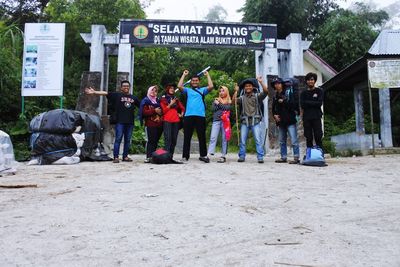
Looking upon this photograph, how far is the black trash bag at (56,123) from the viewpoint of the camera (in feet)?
→ 22.5

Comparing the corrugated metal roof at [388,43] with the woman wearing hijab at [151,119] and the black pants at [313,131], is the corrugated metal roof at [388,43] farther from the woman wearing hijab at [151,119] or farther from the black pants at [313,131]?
the woman wearing hijab at [151,119]

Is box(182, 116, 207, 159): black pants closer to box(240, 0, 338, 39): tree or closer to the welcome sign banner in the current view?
the welcome sign banner

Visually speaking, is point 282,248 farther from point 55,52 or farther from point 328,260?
point 55,52

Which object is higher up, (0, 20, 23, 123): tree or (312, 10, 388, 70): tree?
(312, 10, 388, 70): tree

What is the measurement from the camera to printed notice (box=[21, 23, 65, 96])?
855cm

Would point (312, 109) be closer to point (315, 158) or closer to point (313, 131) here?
point (313, 131)

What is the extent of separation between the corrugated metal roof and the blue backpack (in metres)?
7.42

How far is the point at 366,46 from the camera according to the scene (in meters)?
18.0

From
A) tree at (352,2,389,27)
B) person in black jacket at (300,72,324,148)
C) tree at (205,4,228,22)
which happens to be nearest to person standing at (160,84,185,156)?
person in black jacket at (300,72,324,148)

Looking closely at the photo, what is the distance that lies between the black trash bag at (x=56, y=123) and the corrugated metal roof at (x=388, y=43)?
1004 centimetres

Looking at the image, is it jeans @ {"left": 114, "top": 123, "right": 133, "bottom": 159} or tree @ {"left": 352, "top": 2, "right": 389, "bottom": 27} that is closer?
jeans @ {"left": 114, "top": 123, "right": 133, "bottom": 159}

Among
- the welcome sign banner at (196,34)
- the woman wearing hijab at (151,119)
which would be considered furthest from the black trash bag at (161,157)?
the welcome sign banner at (196,34)

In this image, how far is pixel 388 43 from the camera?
12641mm

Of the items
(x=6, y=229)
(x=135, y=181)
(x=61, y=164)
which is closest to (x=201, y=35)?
(x=61, y=164)
